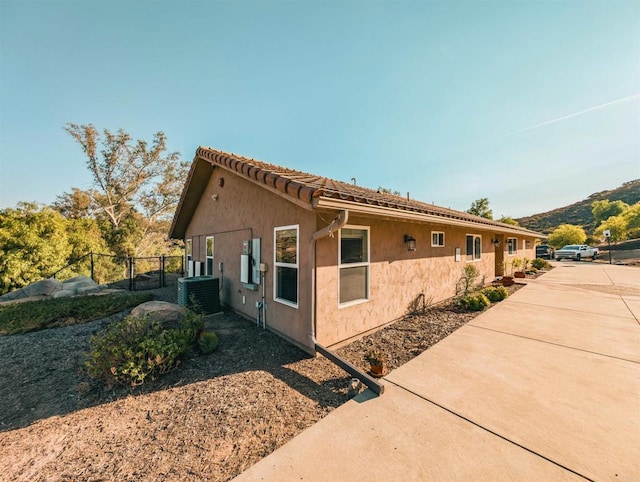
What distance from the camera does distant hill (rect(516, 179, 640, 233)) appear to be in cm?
5609

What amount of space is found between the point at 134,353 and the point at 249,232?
10.7ft

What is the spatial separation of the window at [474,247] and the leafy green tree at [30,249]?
1774cm

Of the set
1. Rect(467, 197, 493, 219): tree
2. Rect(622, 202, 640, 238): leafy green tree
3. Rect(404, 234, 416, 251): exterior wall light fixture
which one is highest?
Rect(467, 197, 493, 219): tree

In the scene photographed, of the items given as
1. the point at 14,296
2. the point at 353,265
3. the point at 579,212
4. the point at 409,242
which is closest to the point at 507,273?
the point at 409,242

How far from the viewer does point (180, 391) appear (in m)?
3.29

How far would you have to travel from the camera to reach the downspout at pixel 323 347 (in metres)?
3.16

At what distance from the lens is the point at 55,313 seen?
612cm

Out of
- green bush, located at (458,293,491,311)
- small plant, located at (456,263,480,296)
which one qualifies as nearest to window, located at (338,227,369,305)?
green bush, located at (458,293,491,311)

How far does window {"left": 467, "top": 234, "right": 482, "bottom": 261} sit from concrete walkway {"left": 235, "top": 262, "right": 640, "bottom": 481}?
4901 millimetres

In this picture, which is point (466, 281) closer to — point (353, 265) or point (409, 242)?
point (409, 242)

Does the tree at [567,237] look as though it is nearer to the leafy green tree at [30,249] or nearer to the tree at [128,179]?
→ the tree at [128,179]

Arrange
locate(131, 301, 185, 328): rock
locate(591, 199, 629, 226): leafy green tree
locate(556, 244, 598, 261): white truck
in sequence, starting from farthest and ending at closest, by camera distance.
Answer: locate(591, 199, 629, 226): leafy green tree < locate(556, 244, 598, 261): white truck < locate(131, 301, 185, 328): rock

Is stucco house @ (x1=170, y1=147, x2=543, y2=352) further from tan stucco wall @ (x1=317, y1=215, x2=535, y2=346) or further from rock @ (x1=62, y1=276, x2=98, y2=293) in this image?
rock @ (x1=62, y1=276, x2=98, y2=293)

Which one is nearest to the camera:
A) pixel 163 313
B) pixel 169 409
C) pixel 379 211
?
pixel 169 409
